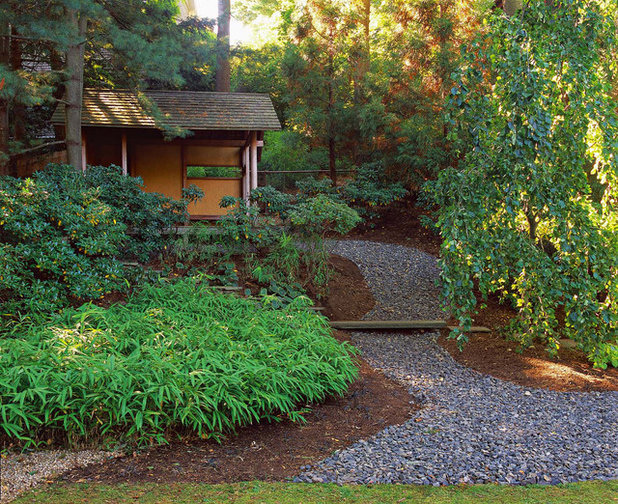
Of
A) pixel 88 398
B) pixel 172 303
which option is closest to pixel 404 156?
pixel 172 303

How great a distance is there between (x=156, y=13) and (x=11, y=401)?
29.4ft

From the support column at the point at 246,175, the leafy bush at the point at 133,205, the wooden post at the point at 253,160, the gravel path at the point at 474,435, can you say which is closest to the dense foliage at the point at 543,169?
the gravel path at the point at 474,435

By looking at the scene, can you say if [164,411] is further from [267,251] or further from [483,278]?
[267,251]

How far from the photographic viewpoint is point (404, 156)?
12.6 m

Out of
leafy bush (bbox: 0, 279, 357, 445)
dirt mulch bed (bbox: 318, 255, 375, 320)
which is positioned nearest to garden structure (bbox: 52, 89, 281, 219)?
dirt mulch bed (bbox: 318, 255, 375, 320)

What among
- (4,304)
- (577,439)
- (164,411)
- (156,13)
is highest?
(156,13)

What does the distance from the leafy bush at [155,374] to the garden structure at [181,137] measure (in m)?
6.71

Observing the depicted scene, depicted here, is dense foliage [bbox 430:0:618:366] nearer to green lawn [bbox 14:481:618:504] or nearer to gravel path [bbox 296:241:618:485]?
gravel path [bbox 296:241:618:485]

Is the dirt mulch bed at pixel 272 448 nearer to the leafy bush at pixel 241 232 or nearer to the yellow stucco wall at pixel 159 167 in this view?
the leafy bush at pixel 241 232

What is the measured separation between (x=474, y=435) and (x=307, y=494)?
1.66 m

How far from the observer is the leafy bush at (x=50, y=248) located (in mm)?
5719

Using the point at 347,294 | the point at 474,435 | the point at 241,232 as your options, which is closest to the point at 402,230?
the point at 347,294

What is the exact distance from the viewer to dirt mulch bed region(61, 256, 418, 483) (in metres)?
3.73

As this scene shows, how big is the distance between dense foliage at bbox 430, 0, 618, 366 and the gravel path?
795mm
